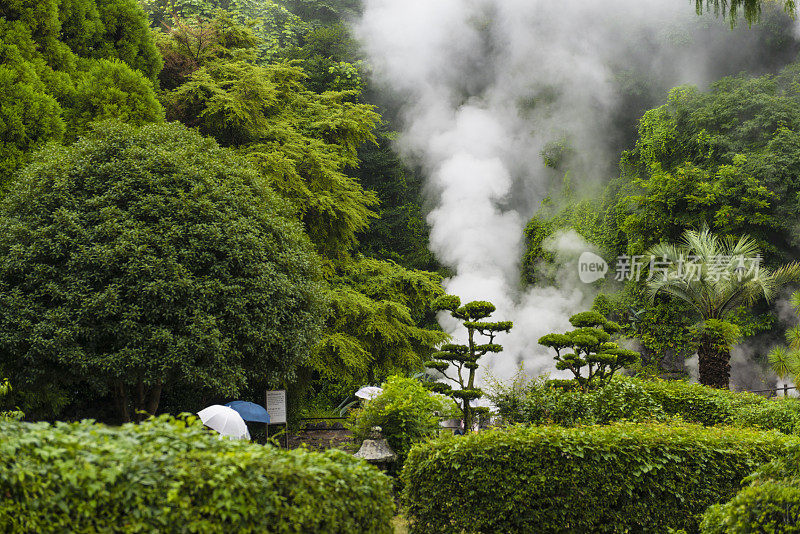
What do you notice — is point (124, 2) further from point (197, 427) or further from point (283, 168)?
point (197, 427)

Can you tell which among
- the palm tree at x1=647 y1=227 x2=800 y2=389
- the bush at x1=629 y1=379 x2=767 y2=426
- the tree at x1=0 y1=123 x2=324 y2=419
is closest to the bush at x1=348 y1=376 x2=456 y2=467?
the tree at x1=0 y1=123 x2=324 y2=419

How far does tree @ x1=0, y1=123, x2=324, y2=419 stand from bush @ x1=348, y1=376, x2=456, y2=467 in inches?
71.6

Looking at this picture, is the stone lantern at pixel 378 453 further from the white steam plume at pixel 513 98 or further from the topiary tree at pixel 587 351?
the white steam plume at pixel 513 98

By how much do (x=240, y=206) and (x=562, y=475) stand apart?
271 inches

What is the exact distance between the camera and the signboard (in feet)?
41.8

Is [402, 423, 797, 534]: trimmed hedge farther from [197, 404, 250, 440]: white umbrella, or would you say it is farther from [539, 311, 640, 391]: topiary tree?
[539, 311, 640, 391]: topiary tree

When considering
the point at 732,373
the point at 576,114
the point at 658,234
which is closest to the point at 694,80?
the point at 576,114

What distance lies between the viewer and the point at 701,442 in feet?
20.3

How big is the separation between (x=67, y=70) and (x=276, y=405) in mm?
7318

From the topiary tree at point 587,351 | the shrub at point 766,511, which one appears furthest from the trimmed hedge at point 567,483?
the topiary tree at point 587,351

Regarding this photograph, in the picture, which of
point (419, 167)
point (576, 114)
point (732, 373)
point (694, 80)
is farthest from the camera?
point (419, 167)

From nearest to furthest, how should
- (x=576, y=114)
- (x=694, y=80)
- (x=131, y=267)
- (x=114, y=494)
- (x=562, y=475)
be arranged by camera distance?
(x=114, y=494) < (x=562, y=475) < (x=131, y=267) < (x=694, y=80) < (x=576, y=114)

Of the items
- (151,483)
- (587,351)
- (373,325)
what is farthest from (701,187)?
(151,483)

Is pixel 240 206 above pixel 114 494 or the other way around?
above
